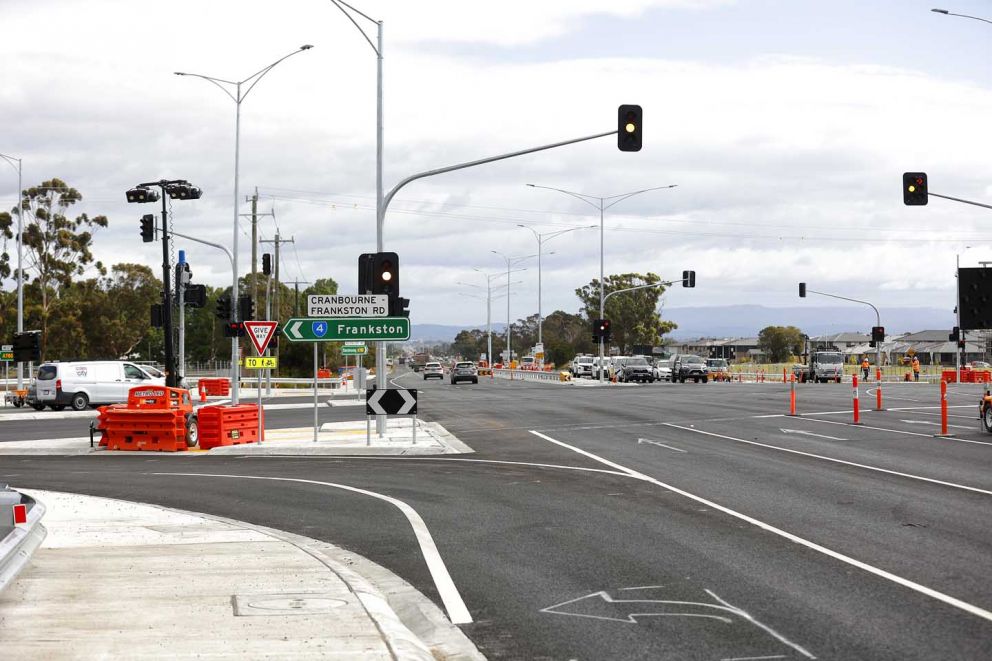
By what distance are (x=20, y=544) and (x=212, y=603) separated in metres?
1.46

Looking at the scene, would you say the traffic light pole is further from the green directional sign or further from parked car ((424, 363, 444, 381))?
parked car ((424, 363, 444, 381))

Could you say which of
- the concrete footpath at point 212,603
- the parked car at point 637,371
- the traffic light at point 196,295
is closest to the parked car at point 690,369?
the parked car at point 637,371

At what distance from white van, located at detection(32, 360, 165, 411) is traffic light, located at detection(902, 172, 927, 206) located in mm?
28702

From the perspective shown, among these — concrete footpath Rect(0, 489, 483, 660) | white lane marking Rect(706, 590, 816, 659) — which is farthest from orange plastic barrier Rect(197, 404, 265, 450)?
white lane marking Rect(706, 590, 816, 659)

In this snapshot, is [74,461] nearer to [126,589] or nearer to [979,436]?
[126,589]

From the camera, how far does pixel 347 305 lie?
24531 mm

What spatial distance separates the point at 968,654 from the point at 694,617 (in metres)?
1.82

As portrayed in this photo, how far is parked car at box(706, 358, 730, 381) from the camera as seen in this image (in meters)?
79.7

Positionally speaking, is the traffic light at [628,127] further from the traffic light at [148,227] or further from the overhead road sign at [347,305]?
the traffic light at [148,227]

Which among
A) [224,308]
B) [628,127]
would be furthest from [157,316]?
[628,127]

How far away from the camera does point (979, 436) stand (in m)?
24.2

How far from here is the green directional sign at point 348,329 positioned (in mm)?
24188

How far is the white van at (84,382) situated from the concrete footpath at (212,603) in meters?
33.0

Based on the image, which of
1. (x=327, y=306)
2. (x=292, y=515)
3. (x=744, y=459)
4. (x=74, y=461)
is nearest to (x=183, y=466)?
(x=74, y=461)
